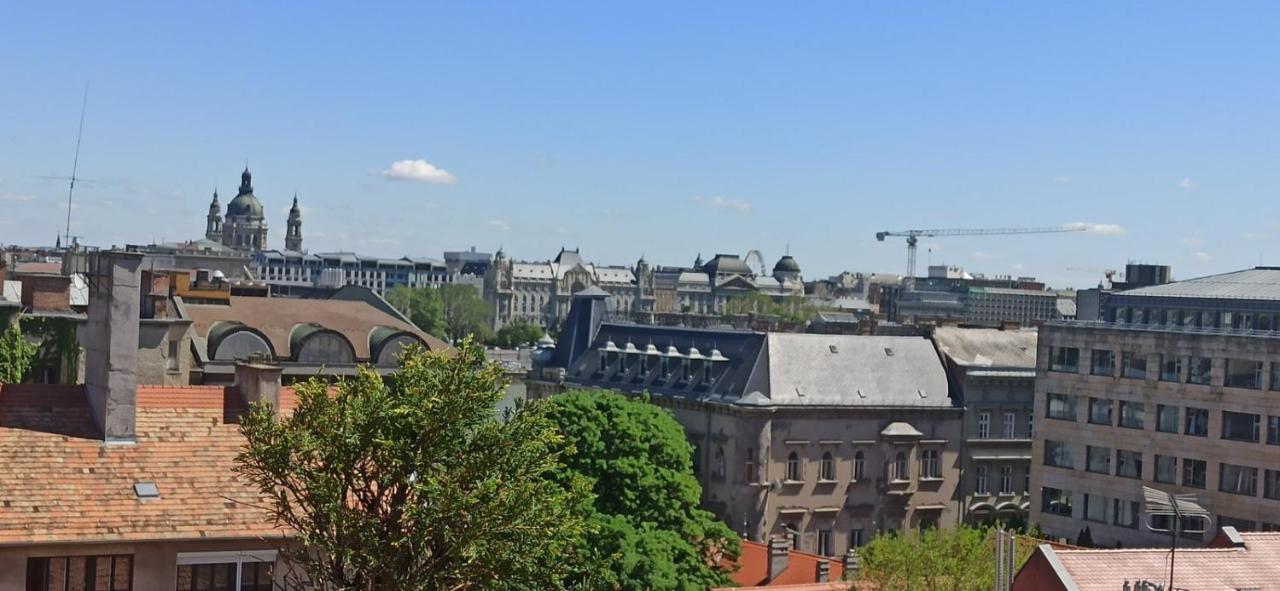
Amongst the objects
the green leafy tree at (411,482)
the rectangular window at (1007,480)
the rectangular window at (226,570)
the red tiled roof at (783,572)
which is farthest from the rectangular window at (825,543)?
the green leafy tree at (411,482)

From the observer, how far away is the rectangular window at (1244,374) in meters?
68.6

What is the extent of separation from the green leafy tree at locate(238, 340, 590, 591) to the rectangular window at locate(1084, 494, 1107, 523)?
51656mm

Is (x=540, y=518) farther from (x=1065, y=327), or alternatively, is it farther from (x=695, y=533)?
(x=1065, y=327)

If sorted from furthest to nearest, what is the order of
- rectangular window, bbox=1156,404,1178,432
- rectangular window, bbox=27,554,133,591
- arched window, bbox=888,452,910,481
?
arched window, bbox=888,452,910,481 → rectangular window, bbox=1156,404,1178,432 → rectangular window, bbox=27,554,133,591

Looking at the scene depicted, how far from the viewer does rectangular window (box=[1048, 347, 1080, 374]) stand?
252 ft

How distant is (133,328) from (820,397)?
5353 centimetres

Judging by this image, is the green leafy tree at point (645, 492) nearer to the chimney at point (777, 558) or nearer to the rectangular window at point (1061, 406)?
the chimney at point (777, 558)

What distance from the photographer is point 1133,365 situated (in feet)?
243

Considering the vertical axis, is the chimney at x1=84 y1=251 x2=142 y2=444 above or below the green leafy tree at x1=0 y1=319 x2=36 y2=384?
above

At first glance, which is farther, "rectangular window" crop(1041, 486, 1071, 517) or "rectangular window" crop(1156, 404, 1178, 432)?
"rectangular window" crop(1041, 486, 1071, 517)

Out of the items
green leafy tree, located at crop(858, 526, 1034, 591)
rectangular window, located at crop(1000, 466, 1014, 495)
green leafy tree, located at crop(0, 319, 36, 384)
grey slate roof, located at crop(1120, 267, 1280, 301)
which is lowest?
rectangular window, located at crop(1000, 466, 1014, 495)

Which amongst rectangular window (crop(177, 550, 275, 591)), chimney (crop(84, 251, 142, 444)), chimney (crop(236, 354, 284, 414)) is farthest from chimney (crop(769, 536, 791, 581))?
chimney (crop(84, 251, 142, 444))

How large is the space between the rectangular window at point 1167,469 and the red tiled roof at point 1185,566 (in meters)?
34.5

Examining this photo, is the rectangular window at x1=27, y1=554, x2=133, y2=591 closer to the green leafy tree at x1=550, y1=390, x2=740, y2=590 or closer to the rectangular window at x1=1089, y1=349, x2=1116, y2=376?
the green leafy tree at x1=550, y1=390, x2=740, y2=590
